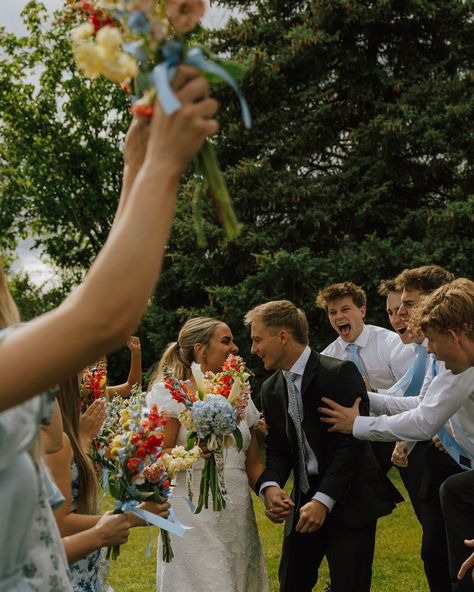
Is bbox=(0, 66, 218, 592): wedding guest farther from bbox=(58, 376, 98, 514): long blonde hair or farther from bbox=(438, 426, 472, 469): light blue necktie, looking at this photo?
bbox=(438, 426, 472, 469): light blue necktie

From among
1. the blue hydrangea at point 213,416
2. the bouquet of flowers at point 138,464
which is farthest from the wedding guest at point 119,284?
the blue hydrangea at point 213,416

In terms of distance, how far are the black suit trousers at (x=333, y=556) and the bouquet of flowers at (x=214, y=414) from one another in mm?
649

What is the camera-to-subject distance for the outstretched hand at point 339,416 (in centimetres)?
542

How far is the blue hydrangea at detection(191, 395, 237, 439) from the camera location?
17.4ft

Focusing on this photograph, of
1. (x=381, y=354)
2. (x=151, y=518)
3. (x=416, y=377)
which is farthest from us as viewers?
(x=381, y=354)

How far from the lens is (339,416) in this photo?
17.9 feet

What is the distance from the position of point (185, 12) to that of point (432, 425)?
13.5 ft

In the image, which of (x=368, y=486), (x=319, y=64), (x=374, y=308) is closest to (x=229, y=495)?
(x=368, y=486)

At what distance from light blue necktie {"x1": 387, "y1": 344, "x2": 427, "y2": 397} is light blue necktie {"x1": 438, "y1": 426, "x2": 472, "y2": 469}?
5.62 feet

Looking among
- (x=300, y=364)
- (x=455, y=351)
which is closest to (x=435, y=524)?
(x=300, y=364)

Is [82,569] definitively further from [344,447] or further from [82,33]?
[82,33]

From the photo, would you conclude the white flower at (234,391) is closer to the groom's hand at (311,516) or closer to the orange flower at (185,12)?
the groom's hand at (311,516)

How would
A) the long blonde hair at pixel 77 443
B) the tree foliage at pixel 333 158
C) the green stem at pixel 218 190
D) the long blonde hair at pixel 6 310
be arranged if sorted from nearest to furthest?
the green stem at pixel 218 190 → the long blonde hair at pixel 6 310 → the long blonde hair at pixel 77 443 → the tree foliage at pixel 333 158

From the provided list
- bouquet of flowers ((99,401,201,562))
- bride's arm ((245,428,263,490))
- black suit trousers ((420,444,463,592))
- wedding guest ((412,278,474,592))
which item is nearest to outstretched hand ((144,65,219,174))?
bouquet of flowers ((99,401,201,562))
